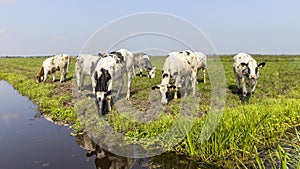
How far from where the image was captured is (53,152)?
6.64 m

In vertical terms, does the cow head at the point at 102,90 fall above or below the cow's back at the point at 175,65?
below

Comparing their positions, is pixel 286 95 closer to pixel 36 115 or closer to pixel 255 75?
pixel 255 75

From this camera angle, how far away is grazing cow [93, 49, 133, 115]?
29.7 ft

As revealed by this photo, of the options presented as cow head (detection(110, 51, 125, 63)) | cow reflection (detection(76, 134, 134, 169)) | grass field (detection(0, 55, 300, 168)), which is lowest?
cow reflection (detection(76, 134, 134, 169))

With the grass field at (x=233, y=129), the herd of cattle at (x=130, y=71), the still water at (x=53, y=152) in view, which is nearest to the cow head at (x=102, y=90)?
the herd of cattle at (x=130, y=71)

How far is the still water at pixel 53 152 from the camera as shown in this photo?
5.83m

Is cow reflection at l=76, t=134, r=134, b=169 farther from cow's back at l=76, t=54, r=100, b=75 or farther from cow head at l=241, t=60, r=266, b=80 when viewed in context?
cow head at l=241, t=60, r=266, b=80

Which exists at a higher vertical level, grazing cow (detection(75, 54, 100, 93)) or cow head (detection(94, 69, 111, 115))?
grazing cow (detection(75, 54, 100, 93))

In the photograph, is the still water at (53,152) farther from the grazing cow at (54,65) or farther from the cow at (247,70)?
the grazing cow at (54,65)

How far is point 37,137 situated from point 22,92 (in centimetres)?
872

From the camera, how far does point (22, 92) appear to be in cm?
1542

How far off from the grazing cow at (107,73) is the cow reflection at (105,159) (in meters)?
2.15

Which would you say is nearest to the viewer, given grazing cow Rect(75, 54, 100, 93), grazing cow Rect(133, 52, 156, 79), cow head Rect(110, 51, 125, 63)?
cow head Rect(110, 51, 125, 63)

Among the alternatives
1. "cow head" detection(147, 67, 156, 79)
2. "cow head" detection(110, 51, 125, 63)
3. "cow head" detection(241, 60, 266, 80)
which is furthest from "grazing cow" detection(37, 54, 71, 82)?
"cow head" detection(241, 60, 266, 80)
